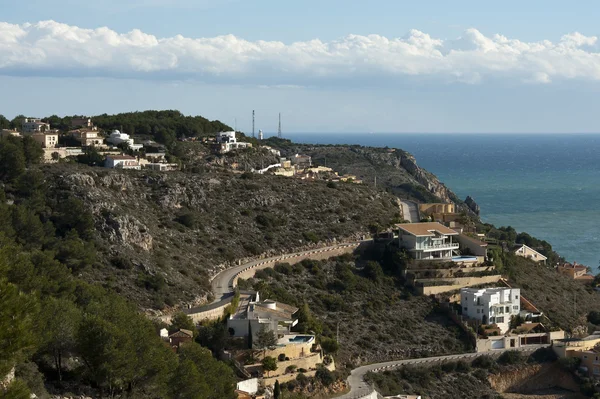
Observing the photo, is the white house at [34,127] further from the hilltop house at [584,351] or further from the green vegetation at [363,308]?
the hilltop house at [584,351]

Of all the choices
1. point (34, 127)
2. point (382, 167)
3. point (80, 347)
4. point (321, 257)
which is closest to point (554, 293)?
point (321, 257)

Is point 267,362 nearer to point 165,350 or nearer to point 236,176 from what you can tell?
point 165,350

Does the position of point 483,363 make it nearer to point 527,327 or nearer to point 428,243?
point 527,327

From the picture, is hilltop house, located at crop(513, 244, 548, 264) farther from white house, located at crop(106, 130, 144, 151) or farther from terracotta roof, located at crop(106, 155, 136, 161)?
white house, located at crop(106, 130, 144, 151)

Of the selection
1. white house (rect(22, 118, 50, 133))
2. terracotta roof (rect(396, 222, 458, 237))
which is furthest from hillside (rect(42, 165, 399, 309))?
white house (rect(22, 118, 50, 133))

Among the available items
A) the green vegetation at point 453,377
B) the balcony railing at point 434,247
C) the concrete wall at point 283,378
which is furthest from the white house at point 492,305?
the concrete wall at point 283,378
